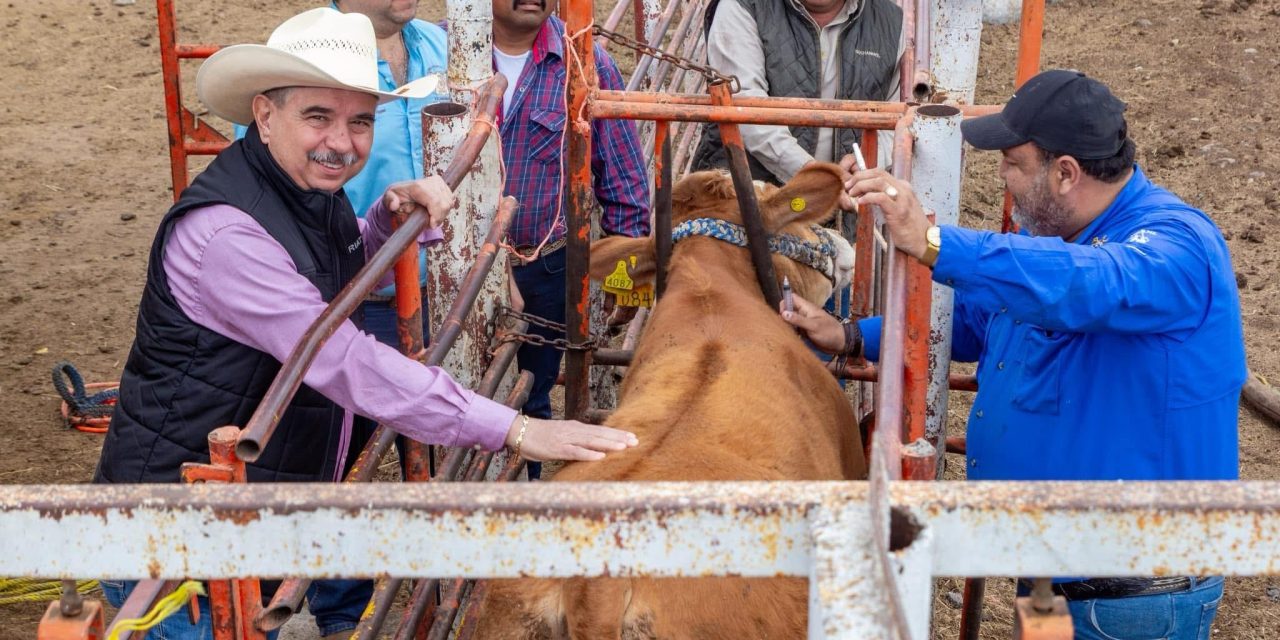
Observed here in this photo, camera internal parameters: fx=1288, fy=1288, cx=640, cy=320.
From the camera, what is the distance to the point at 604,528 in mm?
1390

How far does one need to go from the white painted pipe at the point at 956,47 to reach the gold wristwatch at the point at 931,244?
0.80 meters

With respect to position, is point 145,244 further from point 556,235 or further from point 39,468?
point 556,235

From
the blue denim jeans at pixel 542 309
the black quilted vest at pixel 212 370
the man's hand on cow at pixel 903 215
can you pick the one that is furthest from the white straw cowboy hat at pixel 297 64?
the blue denim jeans at pixel 542 309

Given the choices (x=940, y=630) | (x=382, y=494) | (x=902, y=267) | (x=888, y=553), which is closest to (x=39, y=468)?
(x=940, y=630)

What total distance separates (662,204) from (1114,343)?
1.57 m

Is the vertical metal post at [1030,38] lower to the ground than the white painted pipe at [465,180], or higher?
higher

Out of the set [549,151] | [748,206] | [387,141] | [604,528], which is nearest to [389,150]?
[387,141]

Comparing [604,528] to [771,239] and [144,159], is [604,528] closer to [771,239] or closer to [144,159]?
[771,239]

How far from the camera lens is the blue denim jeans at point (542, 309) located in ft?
15.5

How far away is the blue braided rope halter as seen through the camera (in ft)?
14.0

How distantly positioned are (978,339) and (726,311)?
0.71 metres

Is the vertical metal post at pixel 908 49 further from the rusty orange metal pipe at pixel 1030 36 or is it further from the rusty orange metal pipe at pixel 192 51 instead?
the rusty orange metal pipe at pixel 192 51

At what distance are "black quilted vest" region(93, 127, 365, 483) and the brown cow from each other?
1.91 feet


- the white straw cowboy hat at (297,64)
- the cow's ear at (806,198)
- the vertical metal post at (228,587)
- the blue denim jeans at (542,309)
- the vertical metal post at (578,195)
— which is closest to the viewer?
the vertical metal post at (228,587)
